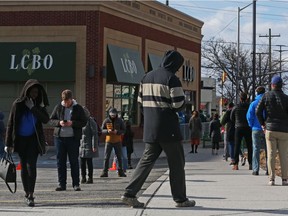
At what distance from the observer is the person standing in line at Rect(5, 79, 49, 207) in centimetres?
863

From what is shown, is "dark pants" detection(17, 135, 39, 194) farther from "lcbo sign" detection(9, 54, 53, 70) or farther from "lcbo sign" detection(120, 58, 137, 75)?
"lcbo sign" detection(120, 58, 137, 75)

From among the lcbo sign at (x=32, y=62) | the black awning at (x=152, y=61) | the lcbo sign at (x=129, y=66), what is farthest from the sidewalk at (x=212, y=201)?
the black awning at (x=152, y=61)

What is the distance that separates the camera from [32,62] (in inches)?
1032

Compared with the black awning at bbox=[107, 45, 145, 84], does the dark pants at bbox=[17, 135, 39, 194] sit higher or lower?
lower

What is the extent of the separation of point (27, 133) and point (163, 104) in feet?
7.31

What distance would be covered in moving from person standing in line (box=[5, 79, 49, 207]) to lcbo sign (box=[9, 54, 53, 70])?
17563 millimetres

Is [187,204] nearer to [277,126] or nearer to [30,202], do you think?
[30,202]

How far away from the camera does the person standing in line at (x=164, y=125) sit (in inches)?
309

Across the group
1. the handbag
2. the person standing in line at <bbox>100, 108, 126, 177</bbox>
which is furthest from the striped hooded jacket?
the person standing in line at <bbox>100, 108, 126, 177</bbox>

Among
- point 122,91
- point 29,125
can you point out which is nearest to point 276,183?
point 29,125

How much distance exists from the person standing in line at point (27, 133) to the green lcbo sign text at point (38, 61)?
17.5m

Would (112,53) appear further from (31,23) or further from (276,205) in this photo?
(276,205)

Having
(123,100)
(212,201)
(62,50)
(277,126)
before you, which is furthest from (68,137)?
(123,100)

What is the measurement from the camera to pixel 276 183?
425 inches
